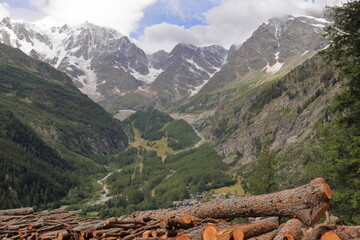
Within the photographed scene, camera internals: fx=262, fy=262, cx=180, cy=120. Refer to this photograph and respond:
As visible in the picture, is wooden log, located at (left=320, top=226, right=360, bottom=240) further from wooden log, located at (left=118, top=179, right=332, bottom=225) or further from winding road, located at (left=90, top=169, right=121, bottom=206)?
winding road, located at (left=90, top=169, right=121, bottom=206)

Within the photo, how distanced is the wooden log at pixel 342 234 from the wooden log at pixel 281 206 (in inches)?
107

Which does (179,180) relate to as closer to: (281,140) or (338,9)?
(281,140)

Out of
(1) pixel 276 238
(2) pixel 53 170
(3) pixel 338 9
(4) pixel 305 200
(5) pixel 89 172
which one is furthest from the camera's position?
(5) pixel 89 172

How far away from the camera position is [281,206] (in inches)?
441

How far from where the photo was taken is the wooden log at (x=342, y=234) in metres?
6.72

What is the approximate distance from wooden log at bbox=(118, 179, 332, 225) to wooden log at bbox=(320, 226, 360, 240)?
8.93 feet

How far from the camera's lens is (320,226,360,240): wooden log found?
6.72m

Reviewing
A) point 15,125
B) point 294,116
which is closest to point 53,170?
point 15,125

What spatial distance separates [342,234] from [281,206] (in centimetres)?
409

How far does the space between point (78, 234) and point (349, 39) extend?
21.9 m

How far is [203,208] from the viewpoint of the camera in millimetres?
13445

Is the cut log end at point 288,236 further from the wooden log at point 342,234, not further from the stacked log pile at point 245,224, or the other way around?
the wooden log at point 342,234

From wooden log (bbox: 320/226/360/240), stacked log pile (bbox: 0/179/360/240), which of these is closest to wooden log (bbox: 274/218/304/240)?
stacked log pile (bbox: 0/179/360/240)

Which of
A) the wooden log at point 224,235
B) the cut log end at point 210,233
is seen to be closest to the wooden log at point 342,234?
the wooden log at point 224,235
